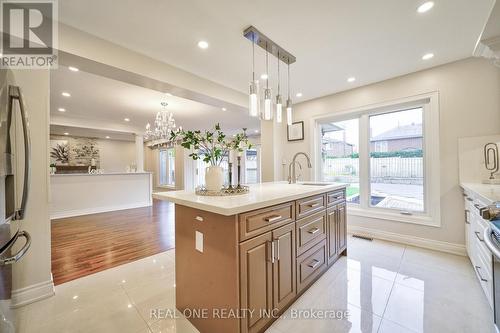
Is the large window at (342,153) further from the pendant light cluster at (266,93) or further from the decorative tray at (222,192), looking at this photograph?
the decorative tray at (222,192)

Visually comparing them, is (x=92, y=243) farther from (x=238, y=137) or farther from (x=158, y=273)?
(x=238, y=137)

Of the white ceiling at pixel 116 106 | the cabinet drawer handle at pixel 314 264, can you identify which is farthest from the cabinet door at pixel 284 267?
the white ceiling at pixel 116 106

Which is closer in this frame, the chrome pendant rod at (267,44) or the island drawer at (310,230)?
the island drawer at (310,230)

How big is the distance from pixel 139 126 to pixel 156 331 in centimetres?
618

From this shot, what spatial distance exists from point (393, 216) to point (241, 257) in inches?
116

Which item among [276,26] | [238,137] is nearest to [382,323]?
[238,137]

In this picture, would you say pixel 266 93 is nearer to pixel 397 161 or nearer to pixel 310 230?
pixel 310 230

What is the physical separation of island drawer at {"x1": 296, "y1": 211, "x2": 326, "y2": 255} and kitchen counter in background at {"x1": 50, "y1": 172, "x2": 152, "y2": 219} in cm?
562

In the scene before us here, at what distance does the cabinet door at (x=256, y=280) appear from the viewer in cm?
123

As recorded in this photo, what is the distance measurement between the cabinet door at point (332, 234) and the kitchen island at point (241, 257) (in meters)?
0.38

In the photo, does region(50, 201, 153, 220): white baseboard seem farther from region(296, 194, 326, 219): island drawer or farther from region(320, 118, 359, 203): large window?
region(296, 194, 326, 219): island drawer

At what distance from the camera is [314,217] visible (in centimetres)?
192

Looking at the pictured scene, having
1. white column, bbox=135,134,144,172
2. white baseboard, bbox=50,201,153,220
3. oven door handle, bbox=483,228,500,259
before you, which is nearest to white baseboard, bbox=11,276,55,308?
oven door handle, bbox=483,228,500,259

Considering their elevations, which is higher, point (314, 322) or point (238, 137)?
point (238, 137)
